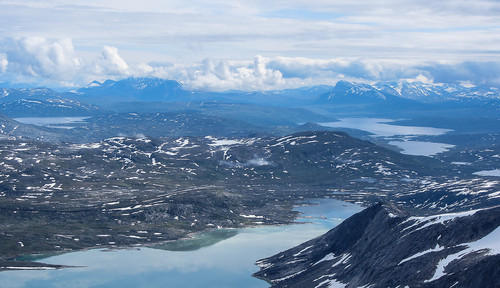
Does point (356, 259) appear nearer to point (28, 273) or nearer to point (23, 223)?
point (28, 273)

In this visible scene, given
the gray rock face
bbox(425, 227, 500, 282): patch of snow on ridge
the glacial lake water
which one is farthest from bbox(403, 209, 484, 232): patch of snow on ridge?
the glacial lake water

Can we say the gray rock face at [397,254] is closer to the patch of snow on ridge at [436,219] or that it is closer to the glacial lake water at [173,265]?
the patch of snow on ridge at [436,219]

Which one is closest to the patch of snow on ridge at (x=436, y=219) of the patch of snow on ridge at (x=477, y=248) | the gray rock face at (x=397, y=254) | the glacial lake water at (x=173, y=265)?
the gray rock face at (x=397, y=254)

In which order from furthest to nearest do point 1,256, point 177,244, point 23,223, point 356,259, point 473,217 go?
point 23,223, point 177,244, point 1,256, point 356,259, point 473,217

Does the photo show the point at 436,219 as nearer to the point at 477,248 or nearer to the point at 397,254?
→ the point at 397,254

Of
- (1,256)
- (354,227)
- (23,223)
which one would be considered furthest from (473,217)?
(23,223)

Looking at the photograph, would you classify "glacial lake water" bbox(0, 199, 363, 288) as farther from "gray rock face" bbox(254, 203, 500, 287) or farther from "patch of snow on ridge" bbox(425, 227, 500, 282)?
"patch of snow on ridge" bbox(425, 227, 500, 282)

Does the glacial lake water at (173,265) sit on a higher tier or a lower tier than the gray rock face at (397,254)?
lower
